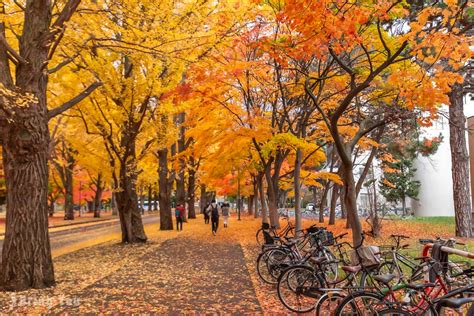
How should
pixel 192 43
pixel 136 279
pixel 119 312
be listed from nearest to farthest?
pixel 119 312, pixel 136 279, pixel 192 43

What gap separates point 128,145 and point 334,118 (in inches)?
384

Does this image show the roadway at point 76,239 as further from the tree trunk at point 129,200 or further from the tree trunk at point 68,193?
the tree trunk at point 68,193

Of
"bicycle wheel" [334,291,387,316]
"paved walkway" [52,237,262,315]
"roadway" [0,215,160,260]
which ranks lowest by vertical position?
"roadway" [0,215,160,260]

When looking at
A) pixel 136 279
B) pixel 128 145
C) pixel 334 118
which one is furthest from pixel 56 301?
pixel 128 145

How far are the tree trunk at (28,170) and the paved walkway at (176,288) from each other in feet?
4.20

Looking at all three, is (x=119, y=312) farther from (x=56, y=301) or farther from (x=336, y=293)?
(x=336, y=293)

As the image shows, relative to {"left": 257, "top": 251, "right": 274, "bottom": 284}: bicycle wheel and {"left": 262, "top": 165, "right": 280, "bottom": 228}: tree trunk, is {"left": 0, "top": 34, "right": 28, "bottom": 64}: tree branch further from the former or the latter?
{"left": 262, "top": 165, "right": 280, "bottom": 228}: tree trunk

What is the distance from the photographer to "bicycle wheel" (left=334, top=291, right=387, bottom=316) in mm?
4291

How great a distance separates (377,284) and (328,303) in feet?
2.17

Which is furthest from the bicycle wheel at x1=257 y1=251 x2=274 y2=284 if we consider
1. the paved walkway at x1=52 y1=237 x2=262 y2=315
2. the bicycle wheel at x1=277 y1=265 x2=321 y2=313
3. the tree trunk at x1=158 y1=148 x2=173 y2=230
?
the tree trunk at x1=158 y1=148 x2=173 y2=230

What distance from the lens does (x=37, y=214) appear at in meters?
8.36

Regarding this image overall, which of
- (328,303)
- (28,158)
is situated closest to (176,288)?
(28,158)

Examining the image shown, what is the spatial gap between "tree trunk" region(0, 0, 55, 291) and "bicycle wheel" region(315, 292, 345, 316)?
19.6 feet

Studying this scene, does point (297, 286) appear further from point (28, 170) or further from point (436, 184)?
point (436, 184)
